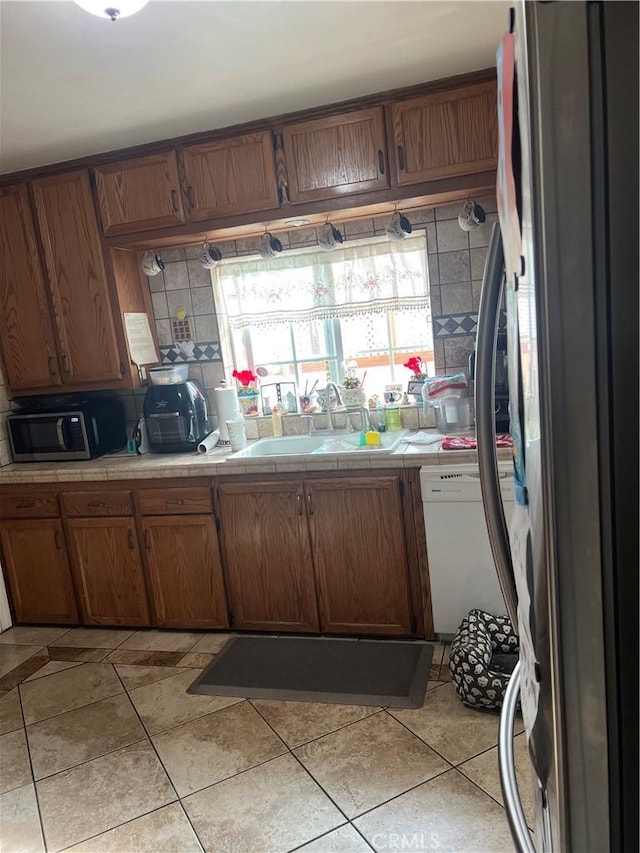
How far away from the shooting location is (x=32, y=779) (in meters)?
2.10

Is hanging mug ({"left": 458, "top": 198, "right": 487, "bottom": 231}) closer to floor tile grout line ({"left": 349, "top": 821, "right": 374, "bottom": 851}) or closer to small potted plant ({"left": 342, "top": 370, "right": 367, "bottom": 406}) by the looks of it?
small potted plant ({"left": 342, "top": 370, "right": 367, "bottom": 406})

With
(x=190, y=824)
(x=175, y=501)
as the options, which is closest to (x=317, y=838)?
(x=190, y=824)

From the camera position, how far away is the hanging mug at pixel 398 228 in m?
2.87

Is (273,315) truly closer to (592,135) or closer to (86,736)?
(86,736)

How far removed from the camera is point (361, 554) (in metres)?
2.68

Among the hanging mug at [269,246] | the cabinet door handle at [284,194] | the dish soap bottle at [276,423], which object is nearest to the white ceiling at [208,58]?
the cabinet door handle at [284,194]

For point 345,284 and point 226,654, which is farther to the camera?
point 345,284

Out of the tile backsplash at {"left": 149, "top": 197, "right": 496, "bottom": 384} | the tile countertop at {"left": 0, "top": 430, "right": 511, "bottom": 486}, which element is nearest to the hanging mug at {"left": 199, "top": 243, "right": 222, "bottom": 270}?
the tile backsplash at {"left": 149, "top": 197, "right": 496, "bottom": 384}

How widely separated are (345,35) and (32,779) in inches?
107

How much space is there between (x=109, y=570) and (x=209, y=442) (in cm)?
82

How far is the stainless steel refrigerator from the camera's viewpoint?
1.71 feet

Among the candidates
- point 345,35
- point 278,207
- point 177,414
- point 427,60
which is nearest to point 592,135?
point 345,35

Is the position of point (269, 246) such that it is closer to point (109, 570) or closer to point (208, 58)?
point (208, 58)

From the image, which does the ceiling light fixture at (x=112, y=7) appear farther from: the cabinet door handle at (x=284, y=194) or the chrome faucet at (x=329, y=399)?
the chrome faucet at (x=329, y=399)
